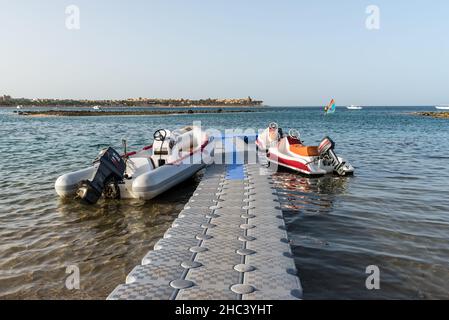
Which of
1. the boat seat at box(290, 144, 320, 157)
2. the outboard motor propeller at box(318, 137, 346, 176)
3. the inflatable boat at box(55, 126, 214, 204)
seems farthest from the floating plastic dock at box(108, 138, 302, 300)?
the outboard motor propeller at box(318, 137, 346, 176)

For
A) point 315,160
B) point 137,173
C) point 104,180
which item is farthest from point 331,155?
point 104,180

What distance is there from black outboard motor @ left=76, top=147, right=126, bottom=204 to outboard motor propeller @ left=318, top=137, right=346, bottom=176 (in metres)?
7.93

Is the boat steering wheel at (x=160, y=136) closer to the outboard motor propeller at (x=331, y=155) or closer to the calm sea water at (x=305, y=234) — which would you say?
the calm sea water at (x=305, y=234)

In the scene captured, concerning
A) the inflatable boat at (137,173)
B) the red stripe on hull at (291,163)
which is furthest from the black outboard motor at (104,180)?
the red stripe on hull at (291,163)

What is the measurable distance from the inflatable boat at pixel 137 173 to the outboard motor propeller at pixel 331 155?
182 inches

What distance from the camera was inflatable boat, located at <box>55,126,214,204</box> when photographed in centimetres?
857

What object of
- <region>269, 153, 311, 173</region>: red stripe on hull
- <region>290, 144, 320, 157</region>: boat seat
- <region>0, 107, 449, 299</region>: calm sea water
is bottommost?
<region>0, 107, 449, 299</region>: calm sea water

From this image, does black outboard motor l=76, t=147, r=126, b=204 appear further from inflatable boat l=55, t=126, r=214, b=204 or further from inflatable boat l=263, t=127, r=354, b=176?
inflatable boat l=263, t=127, r=354, b=176

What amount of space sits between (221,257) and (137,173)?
6.57 m

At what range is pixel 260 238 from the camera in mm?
5836

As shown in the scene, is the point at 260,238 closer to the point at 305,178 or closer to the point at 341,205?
the point at 341,205

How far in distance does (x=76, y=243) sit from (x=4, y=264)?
4.35 feet

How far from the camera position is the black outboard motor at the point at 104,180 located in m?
8.02
